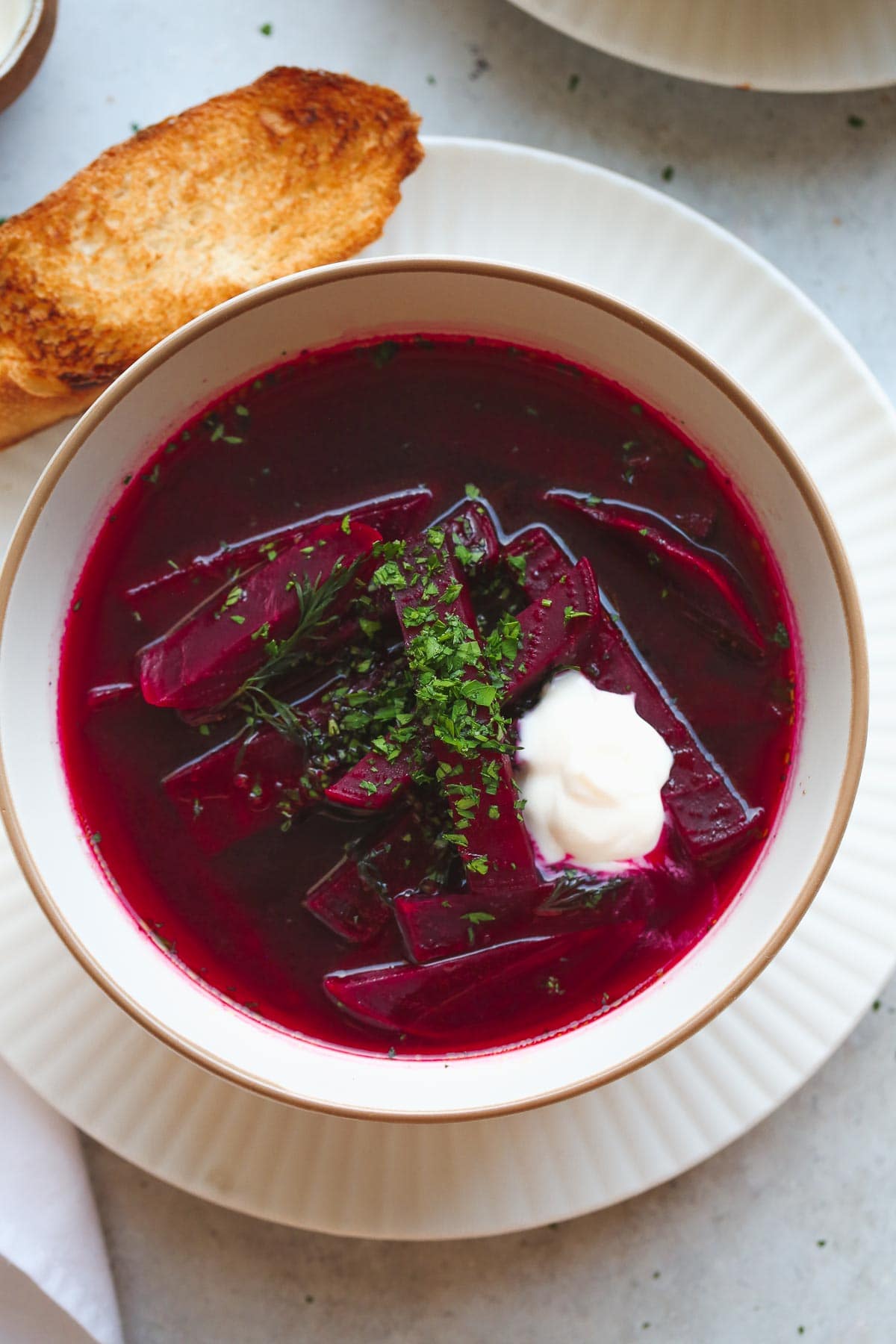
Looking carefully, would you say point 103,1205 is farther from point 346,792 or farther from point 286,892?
point 346,792

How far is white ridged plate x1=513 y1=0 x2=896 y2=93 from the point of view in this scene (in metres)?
2.56

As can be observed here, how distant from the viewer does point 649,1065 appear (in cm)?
237

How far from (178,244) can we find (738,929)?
1763 mm

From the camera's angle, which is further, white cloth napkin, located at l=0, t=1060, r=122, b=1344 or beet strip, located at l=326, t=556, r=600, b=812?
white cloth napkin, located at l=0, t=1060, r=122, b=1344

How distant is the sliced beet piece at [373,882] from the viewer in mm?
2174

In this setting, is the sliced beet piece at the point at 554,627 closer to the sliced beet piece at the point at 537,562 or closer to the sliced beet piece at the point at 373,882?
the sliced beet piece at the point at 537,562

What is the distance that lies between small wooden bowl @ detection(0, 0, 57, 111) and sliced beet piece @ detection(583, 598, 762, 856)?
1.72 m

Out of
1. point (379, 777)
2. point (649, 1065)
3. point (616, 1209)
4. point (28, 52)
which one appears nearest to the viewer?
point (379, 777)

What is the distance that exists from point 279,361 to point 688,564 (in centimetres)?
85

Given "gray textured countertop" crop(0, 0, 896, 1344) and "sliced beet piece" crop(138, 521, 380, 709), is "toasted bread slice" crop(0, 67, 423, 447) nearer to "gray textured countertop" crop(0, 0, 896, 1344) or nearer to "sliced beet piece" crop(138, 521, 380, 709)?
"gray textured countertop" crop(0, 0, 896, 1344)

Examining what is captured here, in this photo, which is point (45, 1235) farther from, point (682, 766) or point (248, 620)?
point (682, 766)

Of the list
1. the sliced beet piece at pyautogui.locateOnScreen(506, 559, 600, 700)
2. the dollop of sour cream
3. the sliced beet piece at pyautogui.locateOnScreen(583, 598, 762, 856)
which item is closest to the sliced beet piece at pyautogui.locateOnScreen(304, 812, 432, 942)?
the dollop of sour cream

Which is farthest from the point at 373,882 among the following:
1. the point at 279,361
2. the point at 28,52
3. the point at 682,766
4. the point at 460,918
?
the point at 28,52

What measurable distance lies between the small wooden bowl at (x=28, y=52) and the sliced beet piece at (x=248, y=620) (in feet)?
→ 4.19
